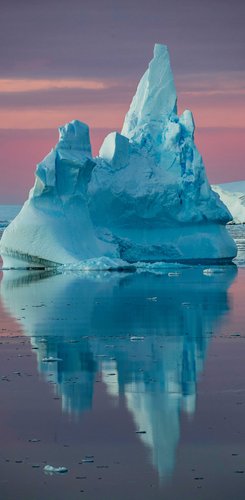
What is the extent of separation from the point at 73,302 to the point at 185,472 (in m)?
10.2

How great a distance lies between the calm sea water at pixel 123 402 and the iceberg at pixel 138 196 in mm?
9655

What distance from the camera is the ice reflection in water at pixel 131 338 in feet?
23.6

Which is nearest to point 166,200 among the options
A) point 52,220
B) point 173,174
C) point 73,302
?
point 173,174

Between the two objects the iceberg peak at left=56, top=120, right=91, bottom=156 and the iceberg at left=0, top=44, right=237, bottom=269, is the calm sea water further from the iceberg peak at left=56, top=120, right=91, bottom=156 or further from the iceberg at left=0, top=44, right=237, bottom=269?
the iceberg peak at left=56, top=120, right=91, bottom=156

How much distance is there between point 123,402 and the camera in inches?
287

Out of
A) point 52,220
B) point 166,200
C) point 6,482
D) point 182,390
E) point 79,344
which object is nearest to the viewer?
point 6,482

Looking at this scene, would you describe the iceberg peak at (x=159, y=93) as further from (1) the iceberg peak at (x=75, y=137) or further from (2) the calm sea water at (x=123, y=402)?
(2) the calm sea water at (x=123, y=402)

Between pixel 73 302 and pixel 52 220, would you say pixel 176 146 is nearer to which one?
pixel 52 220

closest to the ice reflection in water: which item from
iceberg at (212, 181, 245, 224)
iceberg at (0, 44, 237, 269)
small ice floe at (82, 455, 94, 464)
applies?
small ice floe at (82, 455, 94, 464)

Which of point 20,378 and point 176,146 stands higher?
point 176,146

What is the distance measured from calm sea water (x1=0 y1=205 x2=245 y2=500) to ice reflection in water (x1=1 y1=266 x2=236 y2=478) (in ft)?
0.05

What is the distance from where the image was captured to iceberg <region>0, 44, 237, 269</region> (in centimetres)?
2411

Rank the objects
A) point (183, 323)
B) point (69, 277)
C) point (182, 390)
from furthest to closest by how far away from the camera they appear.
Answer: point (69, 277) → point (183, 323) → point (182, 390)

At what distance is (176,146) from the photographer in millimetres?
27547
